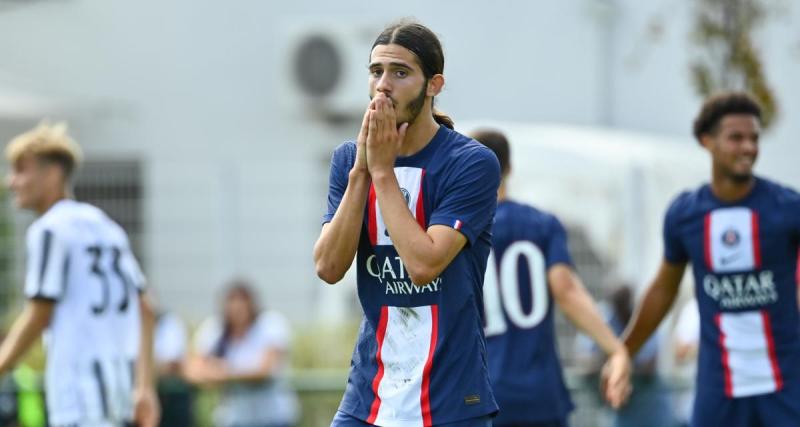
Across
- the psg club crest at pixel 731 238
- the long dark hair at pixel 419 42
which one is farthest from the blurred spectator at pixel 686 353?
the long dark hair at pixel 419 42

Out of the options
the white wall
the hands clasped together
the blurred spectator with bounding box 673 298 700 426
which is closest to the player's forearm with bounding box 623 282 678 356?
the hands clasped together

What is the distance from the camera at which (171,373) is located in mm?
13570

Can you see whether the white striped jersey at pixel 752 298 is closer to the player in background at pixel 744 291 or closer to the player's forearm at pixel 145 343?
the player in background at pixel 744 291

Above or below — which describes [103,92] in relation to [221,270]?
above

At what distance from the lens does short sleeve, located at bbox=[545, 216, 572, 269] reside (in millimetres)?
8703

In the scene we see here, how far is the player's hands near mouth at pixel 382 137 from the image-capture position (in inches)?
221

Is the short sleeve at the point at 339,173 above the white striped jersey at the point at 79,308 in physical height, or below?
above

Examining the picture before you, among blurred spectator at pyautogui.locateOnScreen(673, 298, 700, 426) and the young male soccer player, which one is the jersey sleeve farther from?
blurred spectator at pyautogui.locateOnScreen(673, 298, 700, 426)

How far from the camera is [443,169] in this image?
5.86 meters

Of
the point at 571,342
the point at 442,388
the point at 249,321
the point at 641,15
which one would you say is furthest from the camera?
the point at 641,15

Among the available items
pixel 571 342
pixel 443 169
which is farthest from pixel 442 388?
pixel 571 342

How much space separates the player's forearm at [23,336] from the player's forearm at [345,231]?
123 inches

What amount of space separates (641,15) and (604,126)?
132 cm

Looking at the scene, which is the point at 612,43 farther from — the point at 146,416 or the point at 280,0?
the point at 146,416
